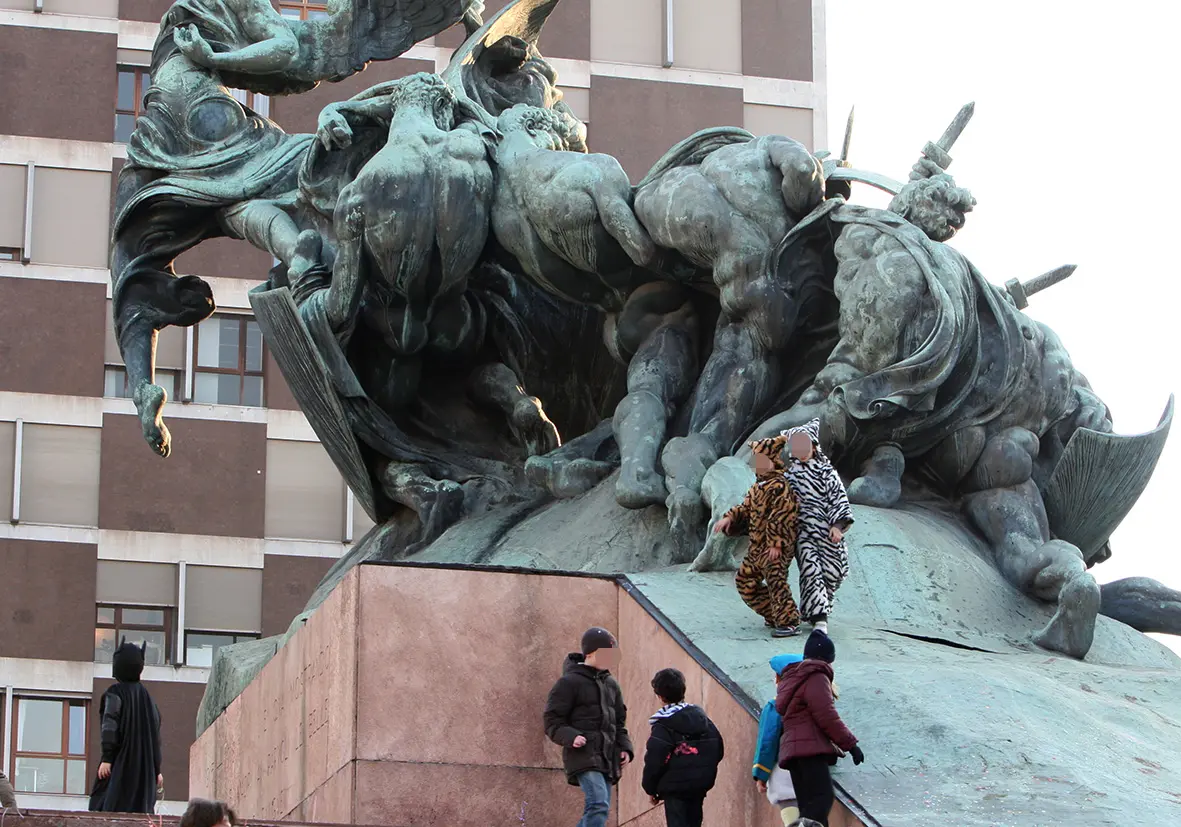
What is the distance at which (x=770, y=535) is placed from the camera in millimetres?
12625

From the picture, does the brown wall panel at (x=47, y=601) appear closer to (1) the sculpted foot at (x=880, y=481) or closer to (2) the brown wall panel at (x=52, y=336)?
(2) the brown wall panel at (x=52, y=336)

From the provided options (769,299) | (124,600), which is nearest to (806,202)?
(769,299)

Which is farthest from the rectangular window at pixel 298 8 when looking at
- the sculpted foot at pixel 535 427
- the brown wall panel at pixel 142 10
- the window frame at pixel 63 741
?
the sculpted foot at pixel 535 427

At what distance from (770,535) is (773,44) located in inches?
1027

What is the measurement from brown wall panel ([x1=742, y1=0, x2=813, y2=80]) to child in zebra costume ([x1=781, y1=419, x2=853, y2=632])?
25.7m

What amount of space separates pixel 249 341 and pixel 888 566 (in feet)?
70.8

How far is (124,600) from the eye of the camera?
110 ft

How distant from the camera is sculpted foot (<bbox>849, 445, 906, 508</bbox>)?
49.0 feet

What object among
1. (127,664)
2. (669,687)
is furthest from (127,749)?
(669,687)

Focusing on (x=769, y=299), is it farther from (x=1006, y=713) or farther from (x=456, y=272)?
(x=1006, y=713)

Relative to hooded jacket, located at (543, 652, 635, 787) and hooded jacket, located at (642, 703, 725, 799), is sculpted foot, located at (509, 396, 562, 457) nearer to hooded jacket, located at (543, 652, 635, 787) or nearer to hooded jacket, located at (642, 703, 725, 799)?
hooded jacket, located at (543, 652, 635, 787)

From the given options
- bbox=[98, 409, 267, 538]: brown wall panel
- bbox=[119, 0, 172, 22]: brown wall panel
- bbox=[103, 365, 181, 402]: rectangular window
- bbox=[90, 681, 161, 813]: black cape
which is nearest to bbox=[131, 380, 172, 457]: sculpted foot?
bbox=[90, 681, 161, 813]: black cape

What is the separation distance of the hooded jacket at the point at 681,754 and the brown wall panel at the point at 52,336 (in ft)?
79.8

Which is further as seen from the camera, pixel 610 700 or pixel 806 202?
pixel 806 202
